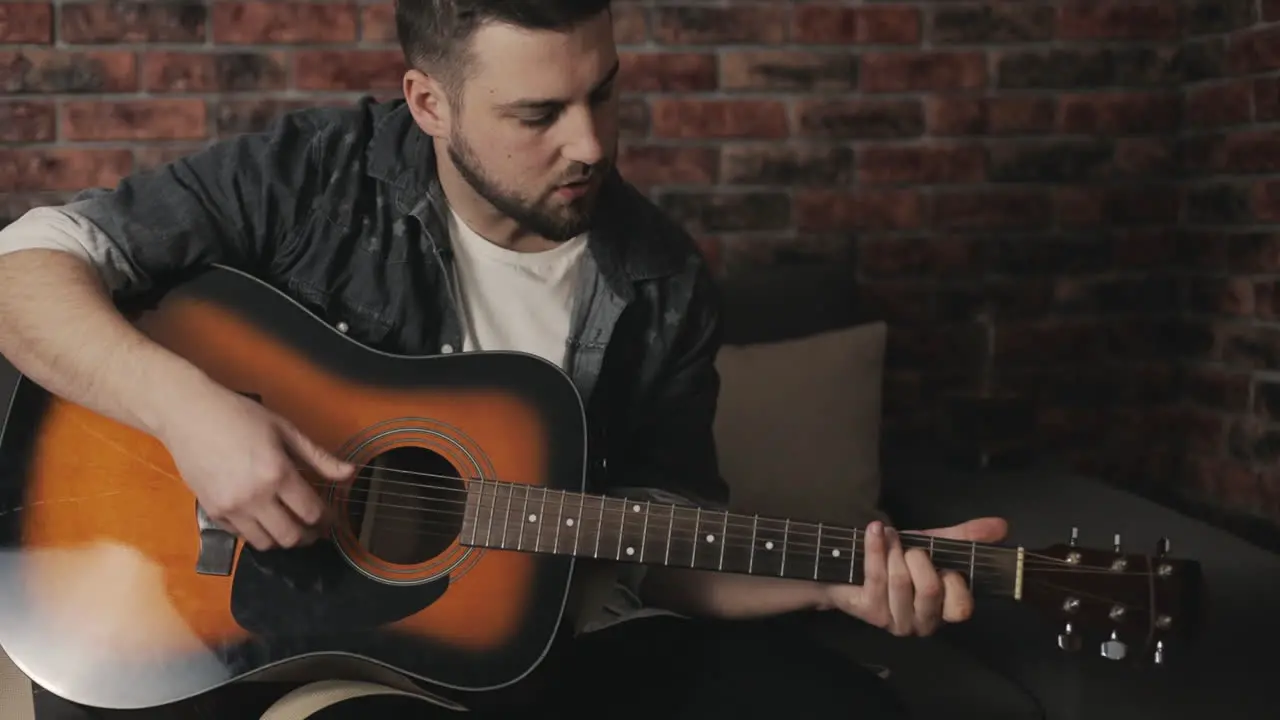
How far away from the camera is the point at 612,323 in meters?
1.48

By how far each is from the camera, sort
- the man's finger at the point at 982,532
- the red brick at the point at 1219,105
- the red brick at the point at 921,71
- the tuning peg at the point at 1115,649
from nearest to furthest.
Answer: the tuning peg at the point at 1115,649
the man's finger at the point at 982,532
the red brick at the point at 1219,105
the red brick at the point at 921,71

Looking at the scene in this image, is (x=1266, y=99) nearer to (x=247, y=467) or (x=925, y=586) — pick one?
(x=925, y=586)

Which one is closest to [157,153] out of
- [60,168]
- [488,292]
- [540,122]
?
[60,168]

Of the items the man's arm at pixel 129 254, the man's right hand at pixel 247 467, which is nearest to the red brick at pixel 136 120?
the man's arm at pixel 129 254

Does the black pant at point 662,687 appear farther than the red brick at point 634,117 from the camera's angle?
→ No

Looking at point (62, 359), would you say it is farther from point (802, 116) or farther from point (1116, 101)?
point (1116, 101)

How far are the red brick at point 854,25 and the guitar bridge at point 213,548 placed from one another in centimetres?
156

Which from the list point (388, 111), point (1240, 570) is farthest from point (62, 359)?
point (1240, 570)

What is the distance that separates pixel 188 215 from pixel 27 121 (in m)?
1.06

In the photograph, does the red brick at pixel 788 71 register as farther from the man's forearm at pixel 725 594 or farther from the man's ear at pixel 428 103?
the man's forearm at pixel 725 594

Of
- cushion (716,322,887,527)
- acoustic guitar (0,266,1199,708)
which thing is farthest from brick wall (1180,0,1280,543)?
acoustic guitar (0,266,1199,708)

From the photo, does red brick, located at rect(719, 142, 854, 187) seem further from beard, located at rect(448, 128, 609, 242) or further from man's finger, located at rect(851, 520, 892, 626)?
man's finger, located at rect(851, 520, 892, 626)

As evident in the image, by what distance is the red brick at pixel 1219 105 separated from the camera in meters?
2.24

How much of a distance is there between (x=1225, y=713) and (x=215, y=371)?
1.22 m
